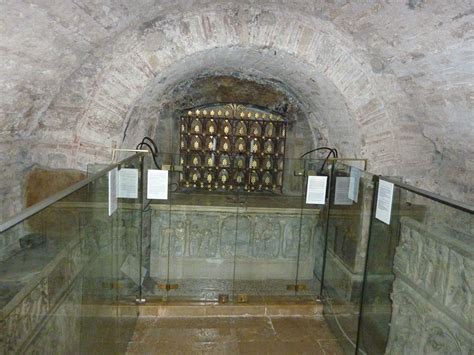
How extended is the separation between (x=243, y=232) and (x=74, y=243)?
2.89m

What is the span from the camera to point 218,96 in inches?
205

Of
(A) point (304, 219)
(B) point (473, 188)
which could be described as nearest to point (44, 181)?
(A) point (304, 219)

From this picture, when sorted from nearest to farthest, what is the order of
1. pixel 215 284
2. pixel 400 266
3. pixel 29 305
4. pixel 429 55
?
pixel 29 305 < pixel 400 266 < pixel 429 55 < pixel 215 284

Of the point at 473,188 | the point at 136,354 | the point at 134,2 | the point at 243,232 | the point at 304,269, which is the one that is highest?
the point at 134,2

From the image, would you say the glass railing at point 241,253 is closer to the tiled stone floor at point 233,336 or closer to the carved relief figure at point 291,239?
the carved relief figure at point 291,239

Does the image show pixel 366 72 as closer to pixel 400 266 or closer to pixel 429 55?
pixel 429 55

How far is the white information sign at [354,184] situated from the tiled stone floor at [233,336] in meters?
1.41

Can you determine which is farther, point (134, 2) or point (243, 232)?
point (243, 232)

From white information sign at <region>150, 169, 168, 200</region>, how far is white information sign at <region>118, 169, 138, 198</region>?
1.22ft

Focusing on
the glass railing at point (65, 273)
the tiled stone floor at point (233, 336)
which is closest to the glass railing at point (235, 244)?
the tiled stone floor at point (233, 336)

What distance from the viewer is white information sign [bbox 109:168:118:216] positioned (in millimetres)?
2643

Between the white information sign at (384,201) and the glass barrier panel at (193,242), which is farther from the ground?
the white information sign at (384,201)

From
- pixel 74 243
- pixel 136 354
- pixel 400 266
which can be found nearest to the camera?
pixel 74 243

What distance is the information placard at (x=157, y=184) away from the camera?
3756mm
